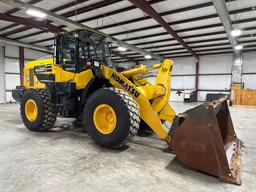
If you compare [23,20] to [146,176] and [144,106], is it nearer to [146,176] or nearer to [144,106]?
[144,106]

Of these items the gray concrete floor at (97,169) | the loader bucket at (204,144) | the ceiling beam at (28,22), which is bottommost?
the gray concrete floor at (97,169)

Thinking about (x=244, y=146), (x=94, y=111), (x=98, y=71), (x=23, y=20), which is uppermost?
(x=23, y=20)

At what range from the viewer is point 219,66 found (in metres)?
15.1

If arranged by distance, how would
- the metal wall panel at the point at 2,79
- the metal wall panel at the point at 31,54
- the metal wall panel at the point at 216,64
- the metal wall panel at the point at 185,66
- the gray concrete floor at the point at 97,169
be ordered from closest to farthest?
the gray concrete floor at the point at 97,169 < the metal wall panel at the point at 2,79 < the metal wall panel at the point at 31,54 < the metal wall panel at the point at 216,64 < the metal wall panel at the point at 185,66

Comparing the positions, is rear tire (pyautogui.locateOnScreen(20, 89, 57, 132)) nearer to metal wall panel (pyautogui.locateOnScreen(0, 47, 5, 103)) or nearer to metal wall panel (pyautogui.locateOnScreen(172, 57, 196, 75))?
metal wall panel (pyautogui.locateOnScreen(0, 47, 5, 103))

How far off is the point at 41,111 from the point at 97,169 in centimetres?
242

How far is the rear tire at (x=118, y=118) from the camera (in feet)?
9.45

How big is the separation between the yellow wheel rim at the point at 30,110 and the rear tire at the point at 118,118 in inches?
83.4

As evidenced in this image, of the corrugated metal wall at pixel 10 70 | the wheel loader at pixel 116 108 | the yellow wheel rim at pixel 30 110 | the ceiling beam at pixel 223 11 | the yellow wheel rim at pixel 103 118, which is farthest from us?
the corrugated metal wall at pixel 10 70

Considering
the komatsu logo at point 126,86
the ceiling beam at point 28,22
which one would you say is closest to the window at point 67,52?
the komatsu logo at point 126,86

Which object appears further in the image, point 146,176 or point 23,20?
point 23,20

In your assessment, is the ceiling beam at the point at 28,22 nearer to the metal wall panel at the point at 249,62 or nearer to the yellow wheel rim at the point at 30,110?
the yellow wheel rim at the point at 30,110

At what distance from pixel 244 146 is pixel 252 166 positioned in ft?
3.44

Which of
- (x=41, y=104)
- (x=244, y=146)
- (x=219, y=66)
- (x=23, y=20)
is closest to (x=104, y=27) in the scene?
(x=23, y=20)
